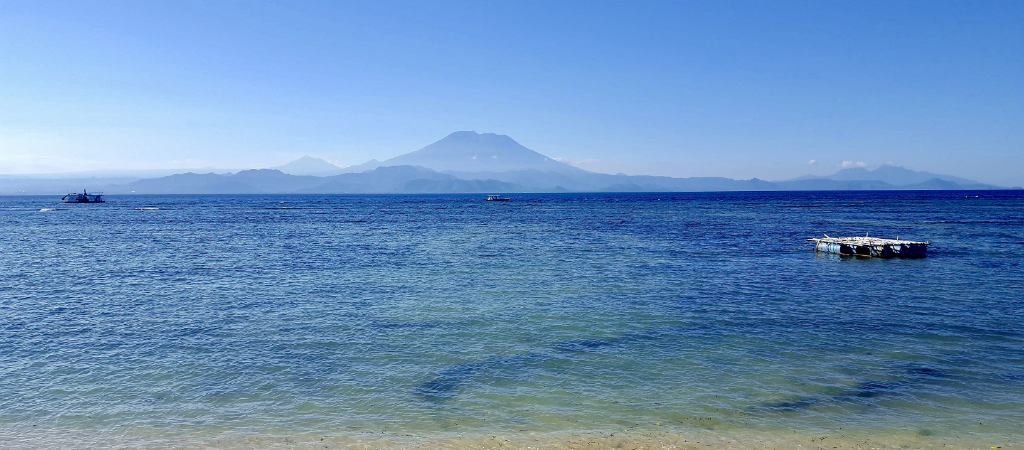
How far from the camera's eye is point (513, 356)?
20.7m

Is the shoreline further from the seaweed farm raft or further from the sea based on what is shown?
the seaweed farm raft

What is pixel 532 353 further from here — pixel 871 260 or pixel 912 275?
pixel 871 260

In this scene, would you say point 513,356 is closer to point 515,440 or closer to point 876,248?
point 515,440

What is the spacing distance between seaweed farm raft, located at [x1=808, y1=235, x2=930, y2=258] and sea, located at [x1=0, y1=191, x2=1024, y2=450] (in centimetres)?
560

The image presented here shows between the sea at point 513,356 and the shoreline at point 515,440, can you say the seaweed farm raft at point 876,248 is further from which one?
the shoreline at point 515,440

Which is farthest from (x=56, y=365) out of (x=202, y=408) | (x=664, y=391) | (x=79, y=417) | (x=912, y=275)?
(x=912, y=275)

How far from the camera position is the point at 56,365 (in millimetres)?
19609

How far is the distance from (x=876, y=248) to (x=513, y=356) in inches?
1581

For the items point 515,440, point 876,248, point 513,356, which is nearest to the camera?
point 515,440

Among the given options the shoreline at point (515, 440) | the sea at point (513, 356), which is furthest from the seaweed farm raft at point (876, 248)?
the shoreline at point (515, 440)

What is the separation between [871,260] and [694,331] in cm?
3080

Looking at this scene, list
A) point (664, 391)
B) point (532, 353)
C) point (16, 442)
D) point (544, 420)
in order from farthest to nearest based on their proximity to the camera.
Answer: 1. point (532, 353)
2. point (664, 391)
3. point (544, 420)
4. point (16, 442)

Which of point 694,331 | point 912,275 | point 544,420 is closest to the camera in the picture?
point 544,420

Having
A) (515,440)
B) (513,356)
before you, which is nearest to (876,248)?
(513,356)
